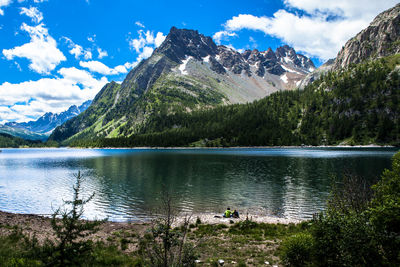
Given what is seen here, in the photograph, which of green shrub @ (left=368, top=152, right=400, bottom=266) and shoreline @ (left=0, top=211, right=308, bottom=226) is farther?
shoreline @ (left=0, top=211, right=308, bottom=226)

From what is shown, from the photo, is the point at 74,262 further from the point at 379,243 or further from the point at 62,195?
the point at 62,195

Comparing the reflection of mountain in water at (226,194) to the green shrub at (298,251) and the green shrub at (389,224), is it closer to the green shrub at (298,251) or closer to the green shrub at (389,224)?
the green shrub at (389,224)

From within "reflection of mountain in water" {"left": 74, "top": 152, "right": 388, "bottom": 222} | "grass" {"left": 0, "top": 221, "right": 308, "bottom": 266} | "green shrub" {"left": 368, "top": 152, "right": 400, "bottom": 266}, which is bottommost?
"reflection of mountain in water" {"left": 74, "top": 152, "right": 388, "bottom": 222}

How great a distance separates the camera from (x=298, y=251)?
545 inches

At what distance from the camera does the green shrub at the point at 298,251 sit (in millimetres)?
13511

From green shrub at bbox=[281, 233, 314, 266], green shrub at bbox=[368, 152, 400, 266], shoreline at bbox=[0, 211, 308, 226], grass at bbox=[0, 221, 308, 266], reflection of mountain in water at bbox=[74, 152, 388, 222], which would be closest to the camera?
green shrub at bbox=[368, 152, 400, 266]

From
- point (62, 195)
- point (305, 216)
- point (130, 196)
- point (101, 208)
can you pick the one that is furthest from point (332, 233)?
point (62, 195)

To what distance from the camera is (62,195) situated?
4956cm

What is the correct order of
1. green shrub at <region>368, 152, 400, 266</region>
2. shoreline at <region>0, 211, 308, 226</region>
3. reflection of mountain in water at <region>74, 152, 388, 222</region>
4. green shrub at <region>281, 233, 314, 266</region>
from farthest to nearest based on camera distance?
reflection of mountain in water at <region>74, 152, 388, 222</region>
shoreline at <region>0, 211, 308, 226</region>
green shrub at <region>281, 233, 314, 266</region>
green shrub at <region>368, 152, 400, 266</region>

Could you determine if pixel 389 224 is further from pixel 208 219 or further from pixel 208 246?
pixel 208 219

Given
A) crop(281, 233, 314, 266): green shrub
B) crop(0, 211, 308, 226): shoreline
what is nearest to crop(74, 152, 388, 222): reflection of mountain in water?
crop(0, 211, 308, 226): shoreline

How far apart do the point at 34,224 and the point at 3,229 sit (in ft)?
13.9

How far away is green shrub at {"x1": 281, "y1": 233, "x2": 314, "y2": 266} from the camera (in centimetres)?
1351

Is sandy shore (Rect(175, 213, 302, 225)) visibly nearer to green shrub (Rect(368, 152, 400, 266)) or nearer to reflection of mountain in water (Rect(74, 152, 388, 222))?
reflection of mountain in water (Rect(74, 152, 388, 222))
